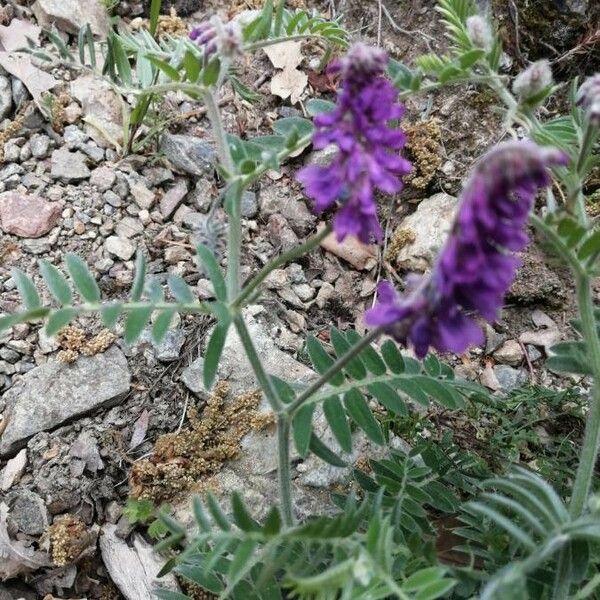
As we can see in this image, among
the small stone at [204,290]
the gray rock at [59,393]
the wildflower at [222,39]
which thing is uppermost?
the wildflower at [222,39]

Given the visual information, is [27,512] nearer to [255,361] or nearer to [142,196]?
[255,361]

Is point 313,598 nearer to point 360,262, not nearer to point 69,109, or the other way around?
point 360,262

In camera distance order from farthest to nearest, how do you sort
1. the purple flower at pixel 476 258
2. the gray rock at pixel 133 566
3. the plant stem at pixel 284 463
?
1. the gray rock at pixel 133 566
2. the plant stem at pixel 284 463
3. the purple flower at pixel 476 258

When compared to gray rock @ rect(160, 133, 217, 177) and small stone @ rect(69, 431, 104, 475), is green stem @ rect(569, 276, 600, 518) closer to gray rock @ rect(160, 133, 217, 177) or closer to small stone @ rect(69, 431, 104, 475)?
small stone @ rect(69, 431, 104, 475)

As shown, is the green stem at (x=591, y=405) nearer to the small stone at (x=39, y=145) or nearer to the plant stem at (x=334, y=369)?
the plant stem at (x=334, y=369)

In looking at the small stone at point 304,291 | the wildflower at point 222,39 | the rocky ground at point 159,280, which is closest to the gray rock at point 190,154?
the rocky ground at point 159,280

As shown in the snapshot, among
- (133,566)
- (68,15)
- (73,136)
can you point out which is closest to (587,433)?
(133,566)

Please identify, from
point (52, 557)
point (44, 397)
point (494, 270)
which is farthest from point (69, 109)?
point (494, 270)
